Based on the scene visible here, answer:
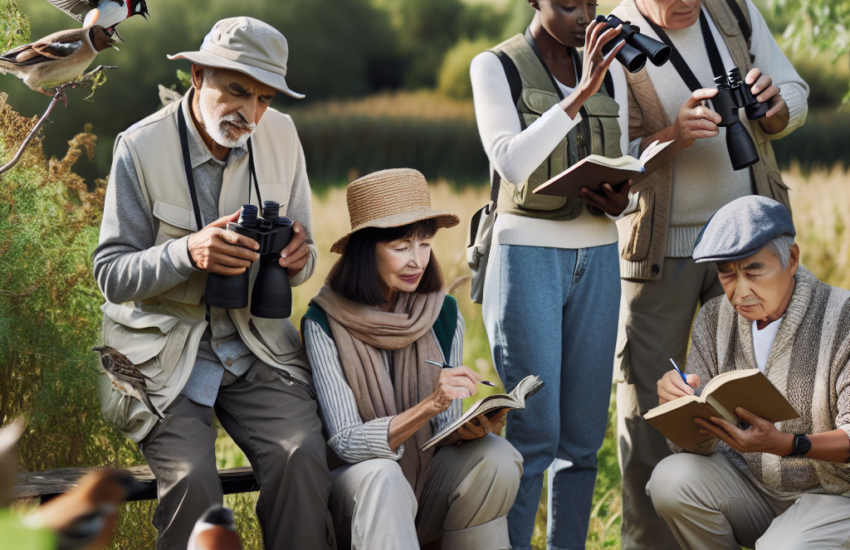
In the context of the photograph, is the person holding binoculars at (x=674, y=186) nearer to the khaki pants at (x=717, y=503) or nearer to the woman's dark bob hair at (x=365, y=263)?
the khaki pants at (x=717, y=503)

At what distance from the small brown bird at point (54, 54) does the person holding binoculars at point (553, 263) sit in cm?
121

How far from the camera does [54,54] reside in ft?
8.87

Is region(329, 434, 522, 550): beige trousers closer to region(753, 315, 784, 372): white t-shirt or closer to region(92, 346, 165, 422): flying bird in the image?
region(92, 346, 165, 422): flying bird

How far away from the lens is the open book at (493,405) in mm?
2521

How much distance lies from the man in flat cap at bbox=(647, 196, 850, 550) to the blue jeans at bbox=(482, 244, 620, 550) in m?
0.32

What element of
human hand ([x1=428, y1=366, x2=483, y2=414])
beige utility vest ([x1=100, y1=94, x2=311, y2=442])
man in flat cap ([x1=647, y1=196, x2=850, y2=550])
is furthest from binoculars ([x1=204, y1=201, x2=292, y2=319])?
man in flat cap ([x1=647, y1=196, x2=850, y2=550])

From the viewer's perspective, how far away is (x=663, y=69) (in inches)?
130

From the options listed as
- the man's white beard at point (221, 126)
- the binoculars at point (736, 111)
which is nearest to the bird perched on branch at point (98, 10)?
the man's white beard at point (221, 126)

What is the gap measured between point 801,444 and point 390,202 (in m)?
1.40

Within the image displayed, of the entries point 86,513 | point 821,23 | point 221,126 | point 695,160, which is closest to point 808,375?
point 695,160

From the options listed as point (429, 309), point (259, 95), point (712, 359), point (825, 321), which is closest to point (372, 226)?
point (429, 309)

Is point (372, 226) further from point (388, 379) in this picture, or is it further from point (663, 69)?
point (663, 69)

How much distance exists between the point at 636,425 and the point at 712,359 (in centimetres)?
65

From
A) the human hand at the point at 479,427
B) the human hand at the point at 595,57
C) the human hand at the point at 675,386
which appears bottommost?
the human hand at the point at 479,427
